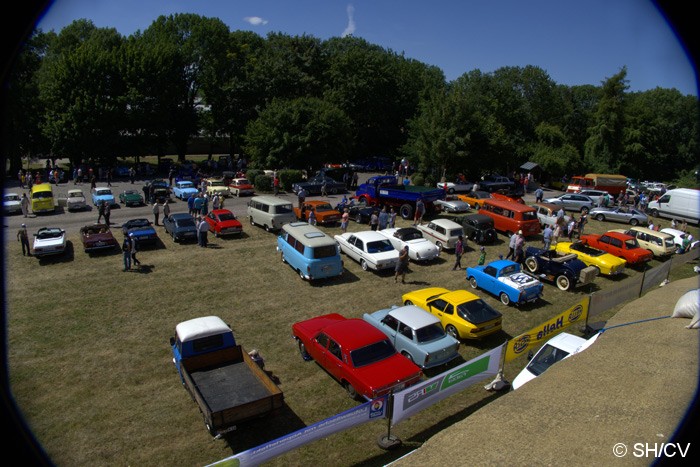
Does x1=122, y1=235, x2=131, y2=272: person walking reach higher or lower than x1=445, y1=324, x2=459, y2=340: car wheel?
higher

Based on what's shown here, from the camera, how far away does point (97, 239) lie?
819 inches

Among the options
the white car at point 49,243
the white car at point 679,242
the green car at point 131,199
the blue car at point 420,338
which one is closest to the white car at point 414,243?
the blue car at point 420,338

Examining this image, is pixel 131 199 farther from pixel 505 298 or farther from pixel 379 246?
pixel 505 298

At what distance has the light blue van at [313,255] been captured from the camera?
18.3m

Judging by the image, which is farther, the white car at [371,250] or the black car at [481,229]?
Result: the black car at [481,229]

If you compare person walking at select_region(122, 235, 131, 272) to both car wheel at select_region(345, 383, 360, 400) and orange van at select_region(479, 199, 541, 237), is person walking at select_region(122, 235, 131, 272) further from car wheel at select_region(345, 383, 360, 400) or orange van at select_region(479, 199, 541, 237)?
orange van at select_region(479, 199, 541, 237)

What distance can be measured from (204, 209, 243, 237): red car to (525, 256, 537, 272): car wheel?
13983 mm

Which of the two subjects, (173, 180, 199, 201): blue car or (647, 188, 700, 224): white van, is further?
(173, 180, 199, 201): blue car

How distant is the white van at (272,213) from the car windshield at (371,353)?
14.0 meters

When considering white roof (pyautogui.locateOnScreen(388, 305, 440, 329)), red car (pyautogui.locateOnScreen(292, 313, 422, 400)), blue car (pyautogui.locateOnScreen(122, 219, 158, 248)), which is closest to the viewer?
red car (pyautogui.locateOnScreen(292, 313, 422, 400))

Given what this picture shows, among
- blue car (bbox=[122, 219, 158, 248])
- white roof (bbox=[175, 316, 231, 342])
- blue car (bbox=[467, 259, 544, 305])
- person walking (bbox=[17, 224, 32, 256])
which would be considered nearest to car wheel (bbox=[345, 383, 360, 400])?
white roof (bbox=[175, 316, 231, 342])

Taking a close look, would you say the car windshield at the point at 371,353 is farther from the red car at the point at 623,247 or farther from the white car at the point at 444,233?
the red car at the point at 623,247

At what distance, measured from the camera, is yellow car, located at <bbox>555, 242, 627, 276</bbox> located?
1988 centimetres

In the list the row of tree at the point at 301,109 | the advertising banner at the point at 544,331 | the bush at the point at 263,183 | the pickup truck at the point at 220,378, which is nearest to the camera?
the pickup truck at the point at 220,378
